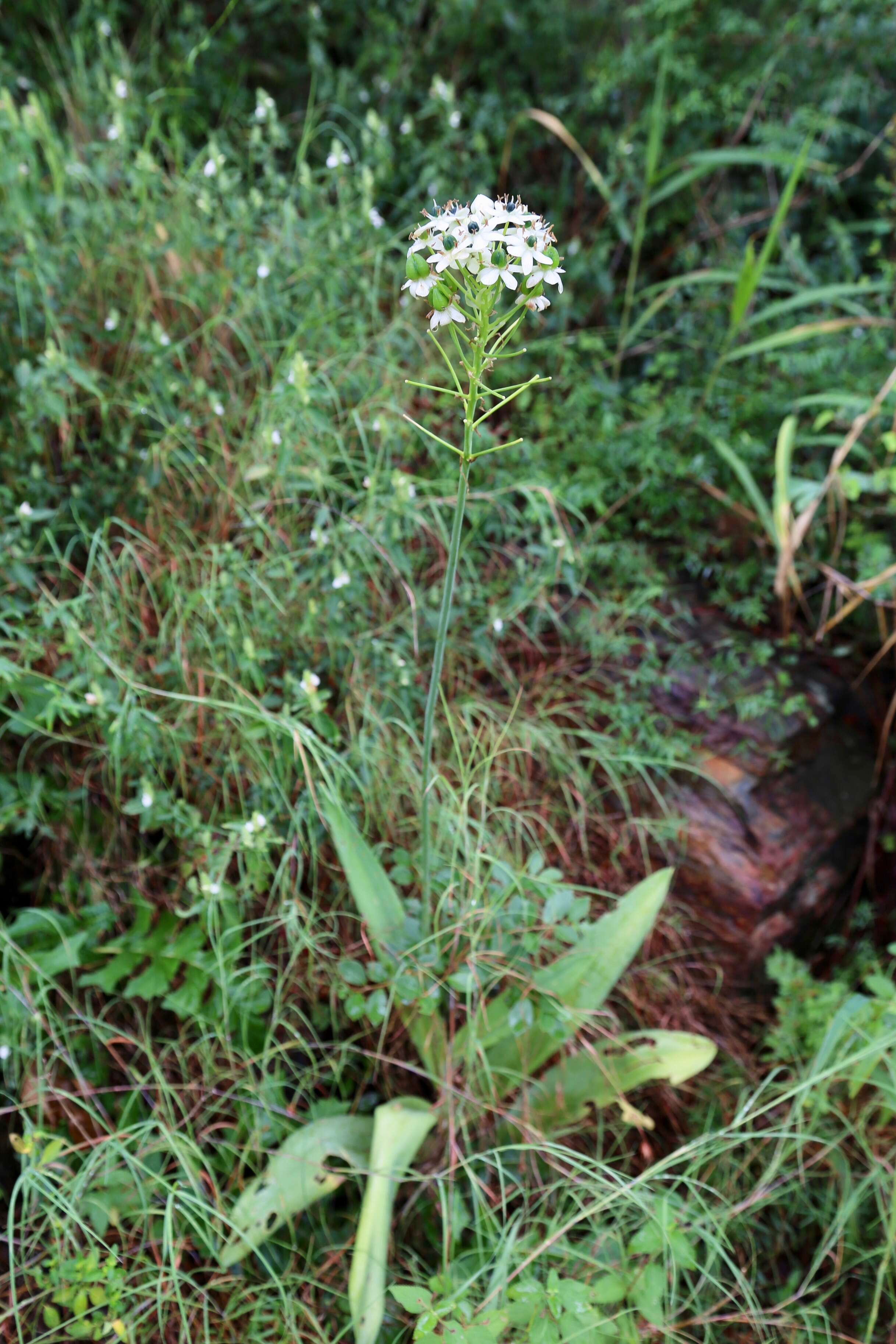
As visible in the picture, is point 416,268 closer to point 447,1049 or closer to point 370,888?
point 370,888

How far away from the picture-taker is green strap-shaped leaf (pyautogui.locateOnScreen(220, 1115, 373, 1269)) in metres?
1.34

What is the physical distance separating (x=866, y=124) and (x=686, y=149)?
0.54 metres

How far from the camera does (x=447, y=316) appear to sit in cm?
102

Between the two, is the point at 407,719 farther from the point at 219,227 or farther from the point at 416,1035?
the point at 219,227

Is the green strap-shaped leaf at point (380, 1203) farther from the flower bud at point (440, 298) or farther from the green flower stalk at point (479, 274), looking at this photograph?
the flower bud at point (440, 298)

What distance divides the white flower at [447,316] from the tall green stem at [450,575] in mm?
21

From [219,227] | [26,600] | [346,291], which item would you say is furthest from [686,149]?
[26,600]

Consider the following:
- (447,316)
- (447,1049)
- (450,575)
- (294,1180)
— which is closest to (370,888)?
(447,1049)

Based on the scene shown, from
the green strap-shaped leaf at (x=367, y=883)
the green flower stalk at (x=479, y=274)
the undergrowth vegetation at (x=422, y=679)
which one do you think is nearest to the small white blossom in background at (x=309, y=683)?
the undergrowth vegetation at (x=422, y=679)

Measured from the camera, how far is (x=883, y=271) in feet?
8.42

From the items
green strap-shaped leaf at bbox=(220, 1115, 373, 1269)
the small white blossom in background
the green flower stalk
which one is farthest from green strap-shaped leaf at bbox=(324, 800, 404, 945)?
the green flower stalk

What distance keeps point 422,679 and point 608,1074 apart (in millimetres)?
741

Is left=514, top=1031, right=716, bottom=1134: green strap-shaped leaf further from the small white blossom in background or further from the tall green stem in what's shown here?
the small white blossom in background

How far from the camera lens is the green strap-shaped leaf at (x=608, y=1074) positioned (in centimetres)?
152
